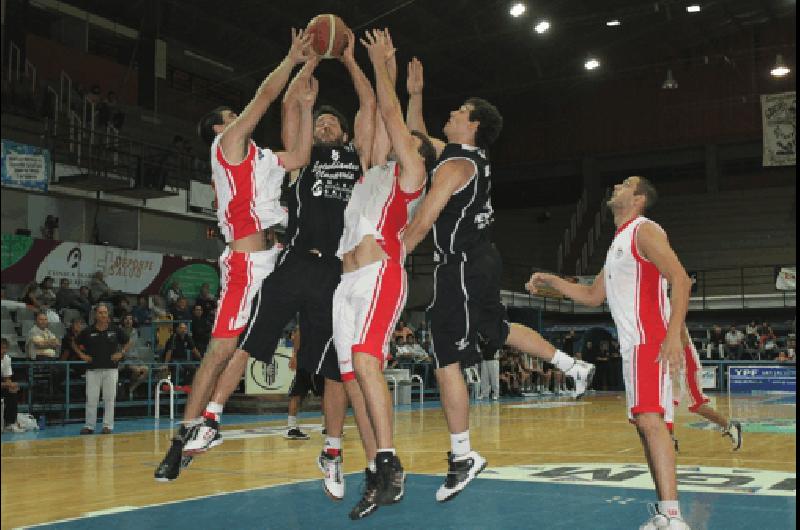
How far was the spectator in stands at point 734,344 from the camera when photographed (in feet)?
78.3

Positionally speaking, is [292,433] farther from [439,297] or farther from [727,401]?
[727,401]

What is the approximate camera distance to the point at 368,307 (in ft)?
14.7

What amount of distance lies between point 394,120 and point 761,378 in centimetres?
1984

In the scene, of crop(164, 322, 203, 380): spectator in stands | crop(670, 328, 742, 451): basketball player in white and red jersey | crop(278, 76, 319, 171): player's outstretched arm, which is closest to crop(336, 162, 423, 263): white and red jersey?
crop(278, 76, 319, 171): player's outstretched arm

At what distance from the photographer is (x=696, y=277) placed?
27.7m

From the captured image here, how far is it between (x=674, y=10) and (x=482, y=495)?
20.7m

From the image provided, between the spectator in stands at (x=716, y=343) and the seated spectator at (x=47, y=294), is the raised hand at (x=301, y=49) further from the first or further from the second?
the spectator in stands at (x=716, y=343)

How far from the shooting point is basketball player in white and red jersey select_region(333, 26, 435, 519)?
4.36m

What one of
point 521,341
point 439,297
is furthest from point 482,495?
point 439,297

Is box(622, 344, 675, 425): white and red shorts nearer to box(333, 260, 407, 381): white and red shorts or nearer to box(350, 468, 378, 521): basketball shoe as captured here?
box(333, 260, 407, 381): white and red shorts

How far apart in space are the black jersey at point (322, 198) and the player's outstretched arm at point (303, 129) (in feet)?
0.83

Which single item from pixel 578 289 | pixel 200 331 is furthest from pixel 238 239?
pixel 200 331

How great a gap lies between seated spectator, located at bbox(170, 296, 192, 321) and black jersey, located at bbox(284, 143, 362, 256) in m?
11.4

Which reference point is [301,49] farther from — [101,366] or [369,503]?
[101,366]
